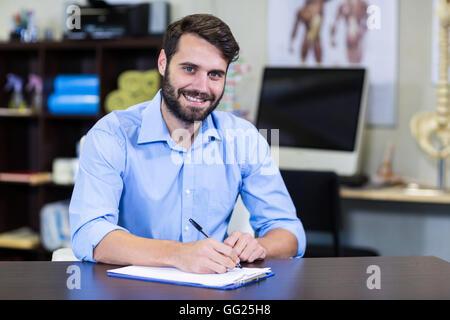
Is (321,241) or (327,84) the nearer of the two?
(327,84)

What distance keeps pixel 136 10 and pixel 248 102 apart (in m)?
0.89

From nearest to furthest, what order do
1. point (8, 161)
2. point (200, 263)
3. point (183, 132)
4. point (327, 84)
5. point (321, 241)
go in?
1. point (200, 263)
2. point (183, 132)
3. point (327, 84)
4. point (321, 241)
5. point (8, 161)

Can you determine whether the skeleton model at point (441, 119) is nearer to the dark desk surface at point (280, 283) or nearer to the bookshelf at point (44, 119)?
the bookshelf at point (44, 119)

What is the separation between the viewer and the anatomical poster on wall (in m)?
3.33

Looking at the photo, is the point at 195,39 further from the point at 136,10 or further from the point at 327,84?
the point at 136,10

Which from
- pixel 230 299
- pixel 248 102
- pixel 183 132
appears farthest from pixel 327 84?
pixel 230 299

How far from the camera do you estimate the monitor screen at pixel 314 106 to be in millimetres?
3156

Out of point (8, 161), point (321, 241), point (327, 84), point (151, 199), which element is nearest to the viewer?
point (151, 199)

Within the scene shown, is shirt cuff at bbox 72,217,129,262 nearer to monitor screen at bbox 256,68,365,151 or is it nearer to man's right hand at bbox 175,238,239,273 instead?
man's right hand at bbox 175,238,239,273

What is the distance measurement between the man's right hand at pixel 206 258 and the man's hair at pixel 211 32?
0.63 m

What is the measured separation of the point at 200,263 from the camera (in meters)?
1.29

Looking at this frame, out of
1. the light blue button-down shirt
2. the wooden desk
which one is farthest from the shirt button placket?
the wooden desk

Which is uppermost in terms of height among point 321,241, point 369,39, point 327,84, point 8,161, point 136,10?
point 136,10

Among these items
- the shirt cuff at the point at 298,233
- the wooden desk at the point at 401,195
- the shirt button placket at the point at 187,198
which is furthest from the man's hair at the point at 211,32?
the wooden desk at the point at 401,195
